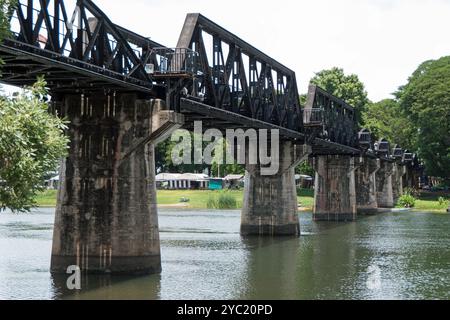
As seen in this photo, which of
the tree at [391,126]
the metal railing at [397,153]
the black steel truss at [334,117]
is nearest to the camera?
the black steel truss at [334,117]

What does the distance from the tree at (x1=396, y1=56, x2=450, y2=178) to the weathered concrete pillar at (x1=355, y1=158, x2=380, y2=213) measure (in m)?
17.7

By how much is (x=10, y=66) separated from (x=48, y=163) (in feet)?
34.8

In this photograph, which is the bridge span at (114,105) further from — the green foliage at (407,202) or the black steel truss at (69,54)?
the green foliage at (407,202)

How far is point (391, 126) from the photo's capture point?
151250 mm

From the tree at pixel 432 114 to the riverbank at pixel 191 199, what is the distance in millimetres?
22903

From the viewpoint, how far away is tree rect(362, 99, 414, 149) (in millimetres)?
148125

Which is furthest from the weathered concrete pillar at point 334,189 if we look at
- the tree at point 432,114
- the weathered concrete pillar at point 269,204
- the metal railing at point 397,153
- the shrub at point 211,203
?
the metal railing at point 397,153

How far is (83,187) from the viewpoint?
126 ft

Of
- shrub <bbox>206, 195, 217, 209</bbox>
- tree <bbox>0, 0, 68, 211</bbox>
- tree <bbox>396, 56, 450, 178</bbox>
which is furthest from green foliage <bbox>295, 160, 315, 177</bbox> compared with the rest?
tree <bbox>0, 0, 68, 211</bbox>

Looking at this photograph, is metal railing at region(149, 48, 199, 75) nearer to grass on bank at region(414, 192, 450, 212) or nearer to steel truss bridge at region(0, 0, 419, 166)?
steel truss bridge at region(0, 0, 419, 166)

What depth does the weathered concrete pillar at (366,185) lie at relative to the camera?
115688 mm

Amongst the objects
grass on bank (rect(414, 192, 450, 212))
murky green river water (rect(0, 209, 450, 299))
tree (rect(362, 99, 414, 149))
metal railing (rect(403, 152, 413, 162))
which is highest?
tree (rect(362, 99, 414, 149))
